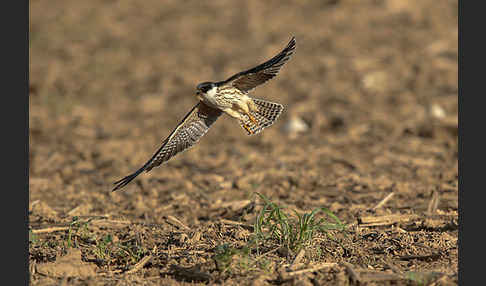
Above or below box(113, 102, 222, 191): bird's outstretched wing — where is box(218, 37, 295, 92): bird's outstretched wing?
above

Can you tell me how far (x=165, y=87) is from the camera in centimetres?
1107

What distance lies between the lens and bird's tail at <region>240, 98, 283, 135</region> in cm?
602

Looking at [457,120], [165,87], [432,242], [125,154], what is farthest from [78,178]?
[457,120]

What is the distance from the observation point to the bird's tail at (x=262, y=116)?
602cm

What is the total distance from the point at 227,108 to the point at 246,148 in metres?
3.13

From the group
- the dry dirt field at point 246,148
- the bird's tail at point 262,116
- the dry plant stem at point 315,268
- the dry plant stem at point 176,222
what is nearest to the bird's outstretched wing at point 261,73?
the bird's tail at point 262,116

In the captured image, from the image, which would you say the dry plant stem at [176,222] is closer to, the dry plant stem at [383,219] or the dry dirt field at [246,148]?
the dry dirt field at [246,148]

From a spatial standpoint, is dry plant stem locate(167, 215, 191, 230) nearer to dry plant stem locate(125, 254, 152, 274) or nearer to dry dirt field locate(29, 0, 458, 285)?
dry dirt field locate(29, 0, 458, 285)

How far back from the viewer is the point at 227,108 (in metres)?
5.59

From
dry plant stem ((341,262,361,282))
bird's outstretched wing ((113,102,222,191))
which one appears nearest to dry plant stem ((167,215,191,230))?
bird's outstretched wing ((113,102,222,191))

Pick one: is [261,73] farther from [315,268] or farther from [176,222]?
[315,268]

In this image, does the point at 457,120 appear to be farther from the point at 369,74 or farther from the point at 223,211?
the point at 223,211

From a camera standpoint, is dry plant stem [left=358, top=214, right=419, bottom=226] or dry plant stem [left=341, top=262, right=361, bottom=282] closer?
dry plant stem [left=341, top=262, right=361, bottom=282]

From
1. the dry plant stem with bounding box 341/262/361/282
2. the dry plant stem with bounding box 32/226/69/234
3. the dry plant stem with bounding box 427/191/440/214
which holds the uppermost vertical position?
the dry plant stem with bounding box 427/191/440/214
